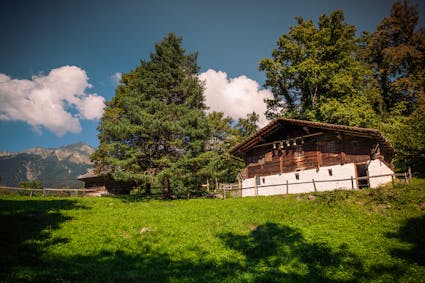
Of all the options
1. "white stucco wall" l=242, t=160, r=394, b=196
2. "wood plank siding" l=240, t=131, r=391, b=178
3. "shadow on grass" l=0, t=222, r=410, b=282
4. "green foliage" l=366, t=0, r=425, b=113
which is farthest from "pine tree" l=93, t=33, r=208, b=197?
"green foliage" l=366, t=0, r=425, b=113

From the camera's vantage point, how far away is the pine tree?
80.6 feet

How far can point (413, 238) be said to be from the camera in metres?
11.3

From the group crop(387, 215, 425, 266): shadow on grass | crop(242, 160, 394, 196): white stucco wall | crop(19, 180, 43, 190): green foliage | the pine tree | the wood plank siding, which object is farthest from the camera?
crop(19, 180, 43, 190): green foliage

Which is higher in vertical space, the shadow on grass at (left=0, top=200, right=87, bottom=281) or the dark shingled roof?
the dark shingled roof

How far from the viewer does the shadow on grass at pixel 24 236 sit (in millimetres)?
8279

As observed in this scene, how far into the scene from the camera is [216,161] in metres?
26.1

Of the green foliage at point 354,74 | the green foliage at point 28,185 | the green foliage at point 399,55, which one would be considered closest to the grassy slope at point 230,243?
the green foliage at point 354,74

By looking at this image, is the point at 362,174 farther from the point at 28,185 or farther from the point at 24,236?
the point at 28,185

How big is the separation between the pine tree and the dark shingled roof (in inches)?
249

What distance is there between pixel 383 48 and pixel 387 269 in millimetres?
44292

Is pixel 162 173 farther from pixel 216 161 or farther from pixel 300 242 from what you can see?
pixel 300 242

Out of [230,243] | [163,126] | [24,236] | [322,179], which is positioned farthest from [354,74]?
[24,236]

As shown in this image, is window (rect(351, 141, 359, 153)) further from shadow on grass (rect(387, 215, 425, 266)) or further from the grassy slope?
shadow on grass (rect(387, 215, 425, 266))

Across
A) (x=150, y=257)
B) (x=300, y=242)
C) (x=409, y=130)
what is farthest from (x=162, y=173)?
(x=409, y=130)
